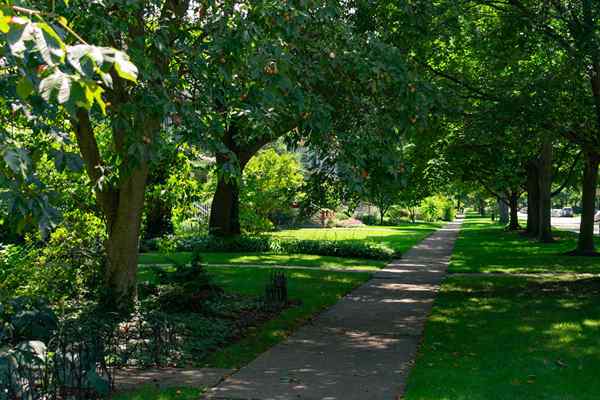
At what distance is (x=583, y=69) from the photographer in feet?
44.8

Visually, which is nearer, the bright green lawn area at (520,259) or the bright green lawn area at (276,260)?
the bright green lawn area at (520,259)

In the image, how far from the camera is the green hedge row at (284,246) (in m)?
23.3

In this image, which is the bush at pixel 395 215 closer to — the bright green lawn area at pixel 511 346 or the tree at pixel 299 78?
the bright green lawn area at pixel 511 346

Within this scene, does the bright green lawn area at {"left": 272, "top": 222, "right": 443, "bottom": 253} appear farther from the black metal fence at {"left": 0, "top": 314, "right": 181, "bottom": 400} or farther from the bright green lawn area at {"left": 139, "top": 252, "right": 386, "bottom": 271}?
the black metal fence at {"left": 0, "top": 314, "right": 181, "bottom": 400}

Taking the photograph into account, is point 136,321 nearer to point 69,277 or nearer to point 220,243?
point 69,277

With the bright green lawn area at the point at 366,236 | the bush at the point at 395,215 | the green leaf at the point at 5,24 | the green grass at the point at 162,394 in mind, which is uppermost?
the green leaf at the point at 5,24

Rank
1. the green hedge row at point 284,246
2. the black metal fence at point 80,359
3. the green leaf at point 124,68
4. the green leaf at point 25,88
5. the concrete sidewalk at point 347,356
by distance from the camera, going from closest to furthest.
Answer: the green leaf at point 124,68 < the green leaf at point 25,88 < the black metal fence at point 80,359 < the concrete sidewalk at point 347,356 < the green hedge row at point 284,246

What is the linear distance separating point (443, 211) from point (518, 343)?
68.0m

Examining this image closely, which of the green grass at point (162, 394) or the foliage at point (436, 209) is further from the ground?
the foliage at point (436, 209)

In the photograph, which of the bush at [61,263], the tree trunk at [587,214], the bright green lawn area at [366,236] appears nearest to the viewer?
the bush at [61,263]

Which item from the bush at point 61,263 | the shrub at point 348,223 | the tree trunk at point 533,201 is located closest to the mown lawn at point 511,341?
the bush at point 61,263

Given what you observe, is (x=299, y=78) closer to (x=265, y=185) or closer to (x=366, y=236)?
(x=265, y=185)

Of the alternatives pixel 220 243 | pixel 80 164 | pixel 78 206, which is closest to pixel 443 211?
pixel 220 243

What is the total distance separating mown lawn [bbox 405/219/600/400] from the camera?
22.7ft
